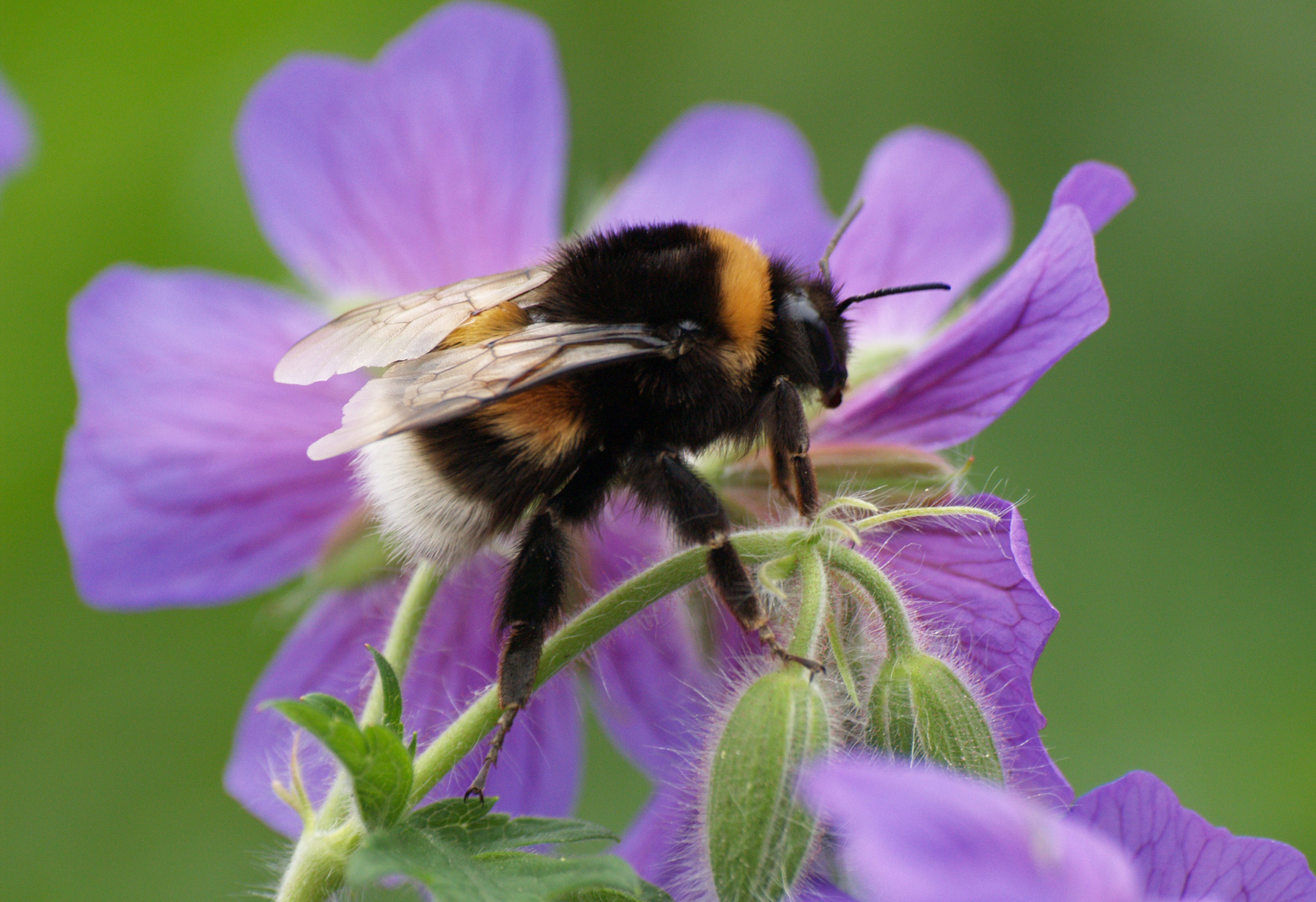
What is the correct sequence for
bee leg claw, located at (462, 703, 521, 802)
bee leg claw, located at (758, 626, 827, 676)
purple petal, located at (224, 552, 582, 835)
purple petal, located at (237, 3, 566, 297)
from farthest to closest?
purple petal, located at (237, 3, 566, 297)
purple petal, located at (224, 552, 582, 835)
bee leg claw, located at (462, 703, 521, 802)
bee leg claw, located at (758, 626, 827, 676)

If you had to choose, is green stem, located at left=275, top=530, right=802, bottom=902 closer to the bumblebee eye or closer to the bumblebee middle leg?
the bumblebee middle leg

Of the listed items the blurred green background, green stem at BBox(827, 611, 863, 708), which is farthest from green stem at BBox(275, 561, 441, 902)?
the blurred green background

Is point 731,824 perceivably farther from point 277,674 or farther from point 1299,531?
point 1299,531

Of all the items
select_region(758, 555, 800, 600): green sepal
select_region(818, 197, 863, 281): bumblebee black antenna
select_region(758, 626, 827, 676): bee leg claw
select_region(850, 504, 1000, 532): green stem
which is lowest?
select_region(758, 626, 827, 676): bee leg claw

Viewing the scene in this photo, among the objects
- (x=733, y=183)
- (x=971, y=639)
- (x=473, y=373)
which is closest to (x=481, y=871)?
(x=473, y=373)

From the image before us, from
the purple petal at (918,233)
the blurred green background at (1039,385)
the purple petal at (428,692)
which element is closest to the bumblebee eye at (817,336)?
the purple petal at (918,233)

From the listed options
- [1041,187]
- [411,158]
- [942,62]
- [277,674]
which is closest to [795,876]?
[277,674]

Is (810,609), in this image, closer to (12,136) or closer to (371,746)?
(371,746)
